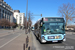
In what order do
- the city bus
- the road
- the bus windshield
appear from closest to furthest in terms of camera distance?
the road, the city bus, the bus windshield

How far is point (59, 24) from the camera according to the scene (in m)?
10.1

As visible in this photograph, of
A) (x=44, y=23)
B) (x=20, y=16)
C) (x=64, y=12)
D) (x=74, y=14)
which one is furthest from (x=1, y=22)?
(x=20, y=16)

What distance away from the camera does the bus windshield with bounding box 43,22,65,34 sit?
9.85 meters

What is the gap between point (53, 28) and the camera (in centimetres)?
992

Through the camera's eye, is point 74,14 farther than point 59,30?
Yes

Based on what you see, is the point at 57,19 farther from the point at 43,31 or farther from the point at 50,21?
the point at 43,31

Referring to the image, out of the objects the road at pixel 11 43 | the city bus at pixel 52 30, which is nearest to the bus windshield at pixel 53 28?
the city bus at pixel 52 30

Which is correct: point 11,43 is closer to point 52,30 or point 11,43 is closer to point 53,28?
point 52,30

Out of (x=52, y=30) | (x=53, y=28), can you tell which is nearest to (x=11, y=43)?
(x=52, y=30)

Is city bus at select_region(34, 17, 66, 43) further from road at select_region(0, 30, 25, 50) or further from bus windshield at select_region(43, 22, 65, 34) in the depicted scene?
road at select_region(0, 30, 25, 50)

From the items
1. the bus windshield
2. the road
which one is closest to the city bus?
the bus windshield

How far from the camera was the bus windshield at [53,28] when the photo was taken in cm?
985

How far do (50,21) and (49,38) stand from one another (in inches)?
73.7

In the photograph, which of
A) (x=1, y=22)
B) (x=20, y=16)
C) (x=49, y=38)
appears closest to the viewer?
(x=49, y=38)
